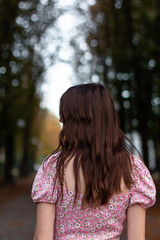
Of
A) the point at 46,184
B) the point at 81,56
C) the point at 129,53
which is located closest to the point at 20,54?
the point at 81,56

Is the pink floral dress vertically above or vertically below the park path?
above

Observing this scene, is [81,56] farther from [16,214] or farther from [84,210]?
[84,210]

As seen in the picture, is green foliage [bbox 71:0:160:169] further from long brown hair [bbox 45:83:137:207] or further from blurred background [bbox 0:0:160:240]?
long brown hair [bbox 45:83:137:207]

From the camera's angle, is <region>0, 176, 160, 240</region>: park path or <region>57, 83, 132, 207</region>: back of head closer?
<region>57, 83, 132, 207</region>: back of head

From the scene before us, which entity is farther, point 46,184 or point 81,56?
point 81,56

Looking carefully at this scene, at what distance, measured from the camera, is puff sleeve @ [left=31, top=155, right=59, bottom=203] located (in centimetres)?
188

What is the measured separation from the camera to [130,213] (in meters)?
1.93

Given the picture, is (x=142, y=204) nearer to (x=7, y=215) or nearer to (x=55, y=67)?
(x=7, y=215)

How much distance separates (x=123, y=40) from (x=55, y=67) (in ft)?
15.1

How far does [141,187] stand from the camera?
6.35 ft

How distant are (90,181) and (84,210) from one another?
17 cm

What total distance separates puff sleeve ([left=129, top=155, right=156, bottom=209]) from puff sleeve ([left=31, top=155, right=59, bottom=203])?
16.4 inches

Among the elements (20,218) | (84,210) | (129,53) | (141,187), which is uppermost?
(129,53)

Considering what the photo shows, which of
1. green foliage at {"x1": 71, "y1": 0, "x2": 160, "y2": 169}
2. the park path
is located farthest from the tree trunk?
green foliage at {"x1": 71, "y1": 0, "x2": 160, "y2": 169}
